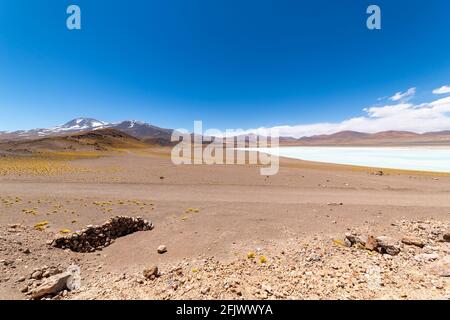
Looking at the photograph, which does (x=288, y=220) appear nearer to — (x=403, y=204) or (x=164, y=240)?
(x=164, y=240)

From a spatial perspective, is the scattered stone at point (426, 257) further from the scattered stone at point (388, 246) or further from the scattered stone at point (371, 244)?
the scattered stone at point (371, 244)

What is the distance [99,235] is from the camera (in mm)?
8312

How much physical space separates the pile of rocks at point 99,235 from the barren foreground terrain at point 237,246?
31 cm

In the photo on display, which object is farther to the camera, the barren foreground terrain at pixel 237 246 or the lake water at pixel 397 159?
the lake water at pixel 397 159

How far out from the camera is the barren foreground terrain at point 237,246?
474 centimetres

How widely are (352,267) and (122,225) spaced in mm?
8677

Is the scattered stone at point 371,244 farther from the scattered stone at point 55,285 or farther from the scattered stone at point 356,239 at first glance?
the scattered stone at point 55,285

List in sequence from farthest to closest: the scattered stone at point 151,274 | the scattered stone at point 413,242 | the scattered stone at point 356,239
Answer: the scattered stone at point 356,239, the scattered stone at point 413,242, the scattered stone at point 151,274

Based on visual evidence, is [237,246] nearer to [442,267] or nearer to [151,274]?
[151,274]

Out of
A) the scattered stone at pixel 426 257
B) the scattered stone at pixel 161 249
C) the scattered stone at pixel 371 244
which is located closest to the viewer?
the scattered stone at pixel 426 257

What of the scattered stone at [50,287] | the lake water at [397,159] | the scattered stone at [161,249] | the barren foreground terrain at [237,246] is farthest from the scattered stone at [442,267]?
A: the lake water at [397,159]

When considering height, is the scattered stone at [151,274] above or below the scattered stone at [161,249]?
above

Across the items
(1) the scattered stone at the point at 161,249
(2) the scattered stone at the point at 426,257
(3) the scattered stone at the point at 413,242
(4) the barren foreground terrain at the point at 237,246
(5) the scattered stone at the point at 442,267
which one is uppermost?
(5) the scattered stone at the point at 442,267

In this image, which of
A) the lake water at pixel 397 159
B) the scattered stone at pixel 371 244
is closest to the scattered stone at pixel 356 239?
the scattered stone at pixel 371 244
